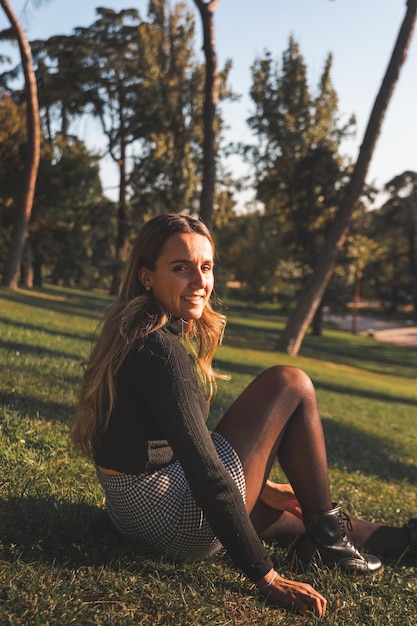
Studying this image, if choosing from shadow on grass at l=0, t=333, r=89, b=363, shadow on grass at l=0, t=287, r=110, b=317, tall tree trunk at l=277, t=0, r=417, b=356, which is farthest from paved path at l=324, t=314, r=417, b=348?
shadow on grass at l=0, t=333, r=89, b=363

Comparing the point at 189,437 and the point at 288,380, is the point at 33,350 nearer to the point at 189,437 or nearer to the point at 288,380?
the point at 288,380

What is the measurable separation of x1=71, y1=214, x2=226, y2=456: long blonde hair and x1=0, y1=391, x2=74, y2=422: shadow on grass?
212 cm

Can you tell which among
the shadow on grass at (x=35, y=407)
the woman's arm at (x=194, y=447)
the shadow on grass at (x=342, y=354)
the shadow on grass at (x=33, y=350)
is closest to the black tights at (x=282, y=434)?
the woman's arm at (x=194, y=447)

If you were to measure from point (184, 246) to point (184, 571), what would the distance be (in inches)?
55.3

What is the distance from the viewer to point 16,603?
222cm

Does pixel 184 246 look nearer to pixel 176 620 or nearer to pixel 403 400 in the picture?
pixel 176 620

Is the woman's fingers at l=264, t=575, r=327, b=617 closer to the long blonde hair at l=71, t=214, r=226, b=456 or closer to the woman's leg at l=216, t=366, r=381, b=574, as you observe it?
the woman's leg at l=216, t=366, r=381, b=574

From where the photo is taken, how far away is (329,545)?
9.46 feet

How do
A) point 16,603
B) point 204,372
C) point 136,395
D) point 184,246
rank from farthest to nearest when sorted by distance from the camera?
point 204,372 → point 184,246 → point 136,395 → point 16,603

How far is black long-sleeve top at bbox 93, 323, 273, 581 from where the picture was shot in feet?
7.54

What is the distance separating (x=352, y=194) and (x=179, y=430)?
1393 cm

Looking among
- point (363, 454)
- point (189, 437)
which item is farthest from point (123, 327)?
point (363, 454)

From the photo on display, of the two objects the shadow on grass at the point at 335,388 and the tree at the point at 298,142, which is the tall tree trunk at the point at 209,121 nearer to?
the shadow on grass at the point at 335,388

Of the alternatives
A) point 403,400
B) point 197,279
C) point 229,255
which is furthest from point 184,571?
point 229,255
